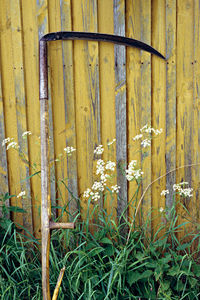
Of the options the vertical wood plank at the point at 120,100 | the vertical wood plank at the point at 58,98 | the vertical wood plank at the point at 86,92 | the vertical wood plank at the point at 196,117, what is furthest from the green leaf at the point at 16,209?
the vertical wood plank at the point at 196,117

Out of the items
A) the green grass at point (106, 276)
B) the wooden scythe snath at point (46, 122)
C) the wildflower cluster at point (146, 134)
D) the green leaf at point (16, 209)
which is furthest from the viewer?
the green leaf at point (16, 209)

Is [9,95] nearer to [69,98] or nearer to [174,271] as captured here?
[69,98]

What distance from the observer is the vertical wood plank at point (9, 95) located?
85.6 inches

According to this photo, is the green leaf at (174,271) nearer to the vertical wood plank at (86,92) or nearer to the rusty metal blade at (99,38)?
the vertical wood plank at (86,92)

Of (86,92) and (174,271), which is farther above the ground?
(86,92)

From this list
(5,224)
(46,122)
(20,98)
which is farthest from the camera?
(20,98)

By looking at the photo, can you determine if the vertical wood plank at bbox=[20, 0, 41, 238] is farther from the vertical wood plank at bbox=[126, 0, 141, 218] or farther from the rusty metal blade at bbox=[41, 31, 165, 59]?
the vertical wood plank at bbox=[126, 0, 141, 218]

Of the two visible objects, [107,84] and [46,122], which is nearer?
[46,122]

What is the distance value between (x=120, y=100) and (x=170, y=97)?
0.40m

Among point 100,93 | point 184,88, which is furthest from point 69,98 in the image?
point 184,88

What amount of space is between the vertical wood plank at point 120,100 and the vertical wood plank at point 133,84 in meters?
0.05

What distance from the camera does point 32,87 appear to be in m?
2.25

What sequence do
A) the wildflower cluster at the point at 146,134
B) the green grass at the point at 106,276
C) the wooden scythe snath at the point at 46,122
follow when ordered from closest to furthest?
the wooden scythe snath at the point at 46,122 < the green grass at the point at 106,276 < the wildflower cluster at the point at 146,134

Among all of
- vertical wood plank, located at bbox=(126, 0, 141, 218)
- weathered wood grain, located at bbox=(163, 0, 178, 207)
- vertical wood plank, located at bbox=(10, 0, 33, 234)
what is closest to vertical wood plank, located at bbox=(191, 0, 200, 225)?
weathered wood grain, located at bbox=(163, 0, 178, 207)
